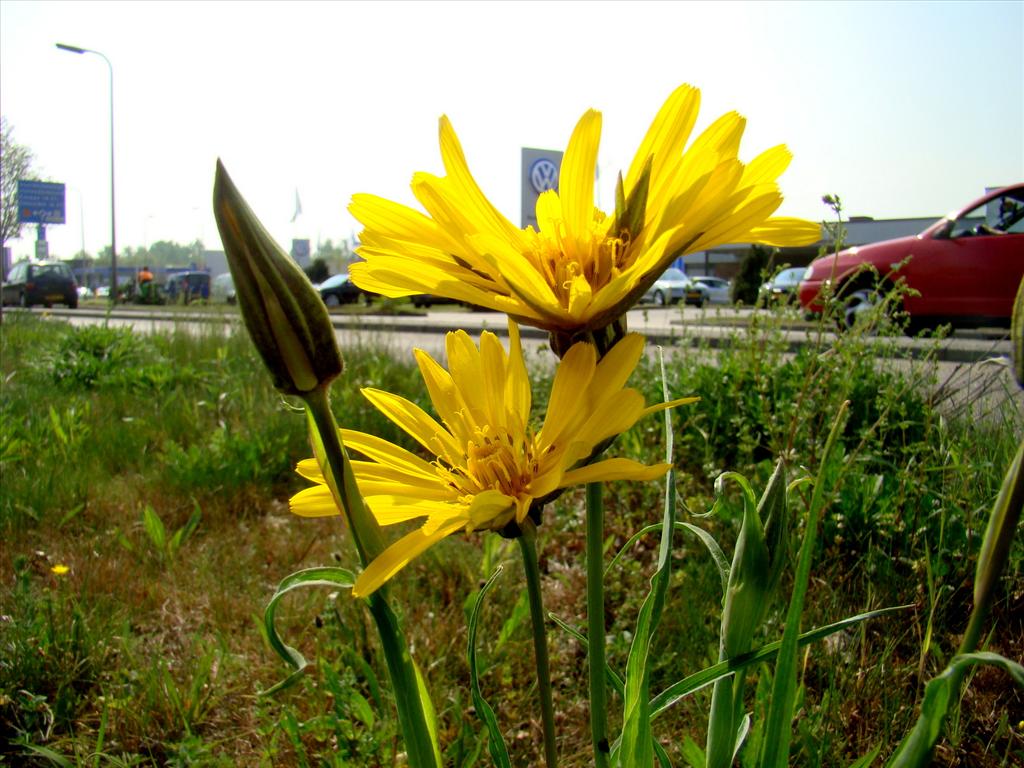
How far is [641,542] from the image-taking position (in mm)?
2535

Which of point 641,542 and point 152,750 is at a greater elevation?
point 641,542

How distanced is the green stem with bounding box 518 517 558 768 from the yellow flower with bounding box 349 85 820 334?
6.6 inches

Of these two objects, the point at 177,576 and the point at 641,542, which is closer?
the point at 177,576

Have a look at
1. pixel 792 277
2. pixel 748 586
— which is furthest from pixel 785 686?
pixel 792 277

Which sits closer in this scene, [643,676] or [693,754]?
Answer: [643,676]

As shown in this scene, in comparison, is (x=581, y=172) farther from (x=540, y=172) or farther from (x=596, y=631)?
(x=540, y=172)

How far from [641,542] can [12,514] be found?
6.96ft

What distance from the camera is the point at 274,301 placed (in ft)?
1.66

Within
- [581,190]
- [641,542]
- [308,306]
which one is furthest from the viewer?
[641,542]

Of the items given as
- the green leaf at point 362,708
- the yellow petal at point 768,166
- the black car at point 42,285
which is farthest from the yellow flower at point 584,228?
the black car at point 42,285

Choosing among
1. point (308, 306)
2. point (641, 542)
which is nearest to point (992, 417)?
point (641, 542)

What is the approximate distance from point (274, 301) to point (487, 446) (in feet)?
0.86

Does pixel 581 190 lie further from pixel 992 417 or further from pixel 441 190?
Result: pixel 992 417

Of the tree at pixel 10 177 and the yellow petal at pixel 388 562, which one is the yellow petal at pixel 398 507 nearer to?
the yellow petal at pixel 388 562
